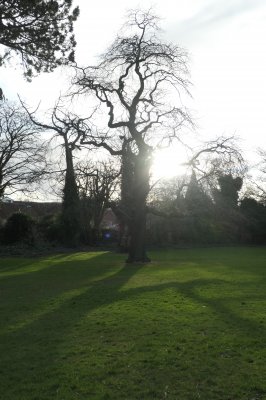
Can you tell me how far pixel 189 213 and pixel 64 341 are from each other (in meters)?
21.6

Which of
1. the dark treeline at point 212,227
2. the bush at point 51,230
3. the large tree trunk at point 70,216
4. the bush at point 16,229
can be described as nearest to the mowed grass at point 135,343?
the dark treeline at point 212,227

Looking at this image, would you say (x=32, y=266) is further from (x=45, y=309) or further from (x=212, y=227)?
(x=212, y=227)

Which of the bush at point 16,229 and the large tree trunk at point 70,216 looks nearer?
the bush at point 16,229

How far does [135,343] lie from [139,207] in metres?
19.6

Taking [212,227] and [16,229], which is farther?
[212,227]

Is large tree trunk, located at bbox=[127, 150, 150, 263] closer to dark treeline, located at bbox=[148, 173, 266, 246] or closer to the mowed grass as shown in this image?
dark treeline, located at bbox=[148, 173, 266, 246]

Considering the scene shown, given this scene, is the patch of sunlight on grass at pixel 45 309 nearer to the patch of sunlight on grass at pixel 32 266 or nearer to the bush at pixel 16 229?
the patch of sunlight on grass at pixel 32 266

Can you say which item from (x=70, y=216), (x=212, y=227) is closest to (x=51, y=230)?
(x=70, y=216)

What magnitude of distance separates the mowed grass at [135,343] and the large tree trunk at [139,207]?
12.0 m

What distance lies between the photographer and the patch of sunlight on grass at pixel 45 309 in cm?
961

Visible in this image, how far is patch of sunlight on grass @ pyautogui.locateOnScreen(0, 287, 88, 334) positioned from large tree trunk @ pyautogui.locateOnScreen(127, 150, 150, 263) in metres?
11.8

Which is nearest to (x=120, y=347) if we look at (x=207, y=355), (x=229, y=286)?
Answer: (x=207, y=355)

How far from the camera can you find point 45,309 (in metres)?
11.7

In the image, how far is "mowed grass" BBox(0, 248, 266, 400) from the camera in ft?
19.1
